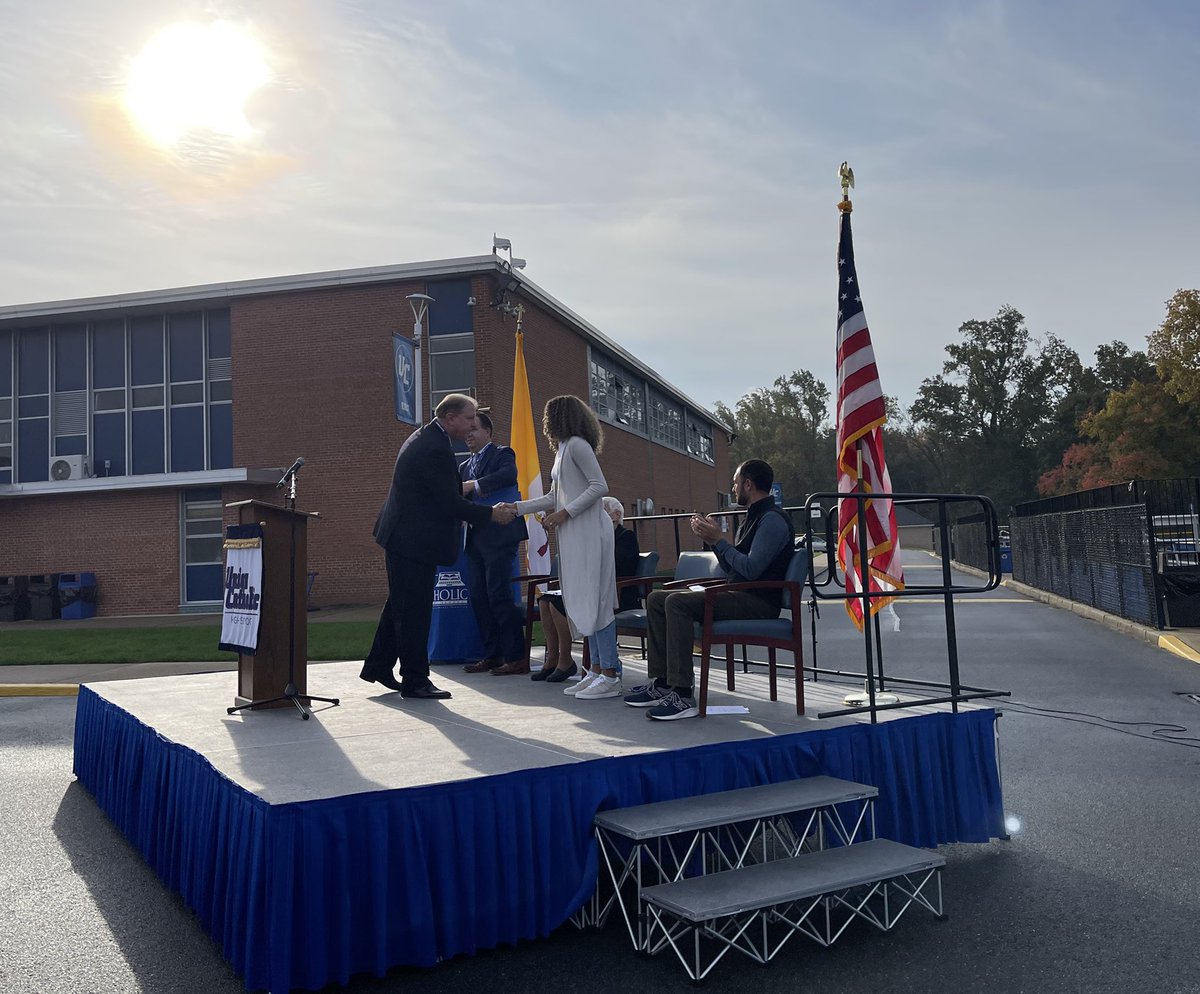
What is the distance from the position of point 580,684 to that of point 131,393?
999 inches

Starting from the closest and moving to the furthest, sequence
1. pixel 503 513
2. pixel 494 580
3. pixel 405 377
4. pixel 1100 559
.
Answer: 1. pixel 503 513
2. pixel 494 580
3. pixel 405 377
4. pixel 1100 559

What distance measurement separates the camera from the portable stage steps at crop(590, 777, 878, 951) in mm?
3734

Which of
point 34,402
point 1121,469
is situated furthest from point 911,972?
point 1121,469

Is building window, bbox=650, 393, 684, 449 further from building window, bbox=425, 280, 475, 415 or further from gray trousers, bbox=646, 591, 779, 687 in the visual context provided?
gray trousers, bbox=646, 591, 779, 687

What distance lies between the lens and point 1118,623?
16391 millimetres

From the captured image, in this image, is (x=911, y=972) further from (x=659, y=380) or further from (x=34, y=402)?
(x=659, y=380)

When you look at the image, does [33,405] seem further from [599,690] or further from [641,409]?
[599,690]

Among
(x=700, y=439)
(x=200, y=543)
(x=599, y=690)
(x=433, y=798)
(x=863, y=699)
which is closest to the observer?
(x=433, y=798)

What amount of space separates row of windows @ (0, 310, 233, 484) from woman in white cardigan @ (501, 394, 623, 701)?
22941 millimetres

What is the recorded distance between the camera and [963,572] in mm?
42500

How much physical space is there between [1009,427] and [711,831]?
8126 centimetres

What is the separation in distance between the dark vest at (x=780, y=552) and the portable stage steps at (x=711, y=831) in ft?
4.27

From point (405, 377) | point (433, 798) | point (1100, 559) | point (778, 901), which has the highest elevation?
point (405, 377)

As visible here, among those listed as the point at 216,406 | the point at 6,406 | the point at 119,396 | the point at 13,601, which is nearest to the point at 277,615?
the point at 216,406
